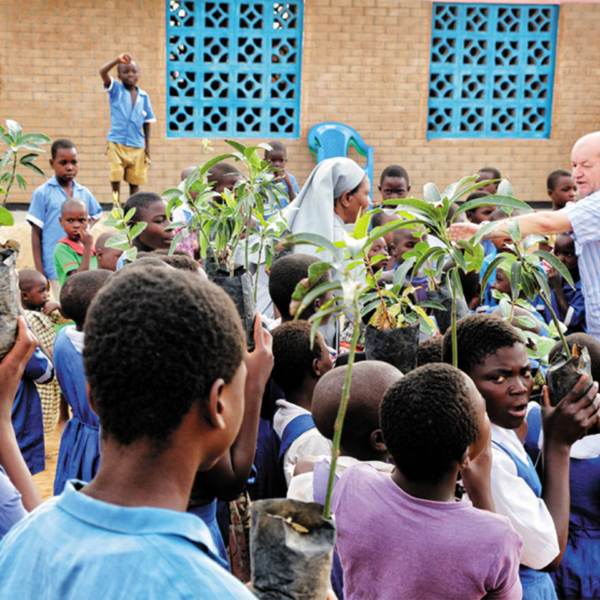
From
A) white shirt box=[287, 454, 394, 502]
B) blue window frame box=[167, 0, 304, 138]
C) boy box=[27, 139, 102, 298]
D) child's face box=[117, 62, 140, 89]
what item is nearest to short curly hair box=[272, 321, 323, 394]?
white shirt box=[287, 454, 394, 502]

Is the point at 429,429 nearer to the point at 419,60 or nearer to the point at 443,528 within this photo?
the point at 443,528

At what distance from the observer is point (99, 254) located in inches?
203

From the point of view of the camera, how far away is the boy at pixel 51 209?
21.5ft

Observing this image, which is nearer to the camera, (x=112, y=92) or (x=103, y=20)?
(x=112, y=92)

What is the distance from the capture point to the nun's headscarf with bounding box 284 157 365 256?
4.09 m

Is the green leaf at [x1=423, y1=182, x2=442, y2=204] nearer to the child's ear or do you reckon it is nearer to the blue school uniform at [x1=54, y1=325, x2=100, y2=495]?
the child's ear

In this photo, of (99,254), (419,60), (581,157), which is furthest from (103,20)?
(581,157)

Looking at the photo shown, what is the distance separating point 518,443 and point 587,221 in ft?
7.15

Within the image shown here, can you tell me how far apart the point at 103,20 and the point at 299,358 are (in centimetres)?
882

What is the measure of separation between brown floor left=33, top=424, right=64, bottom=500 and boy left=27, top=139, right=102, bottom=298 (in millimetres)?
1319

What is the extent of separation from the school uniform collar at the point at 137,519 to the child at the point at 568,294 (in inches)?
152

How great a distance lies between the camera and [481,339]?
2309mm

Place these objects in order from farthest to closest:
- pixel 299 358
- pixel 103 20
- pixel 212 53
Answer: pixel 212 53, pixel 103 20, pixel 299 358

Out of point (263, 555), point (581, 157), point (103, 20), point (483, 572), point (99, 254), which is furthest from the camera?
point (103, 20)
